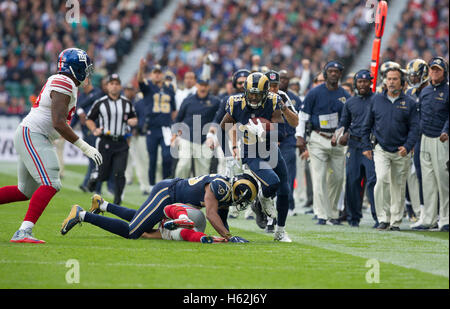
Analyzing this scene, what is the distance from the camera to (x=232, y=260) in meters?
6.85

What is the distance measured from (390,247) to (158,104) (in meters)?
7.65

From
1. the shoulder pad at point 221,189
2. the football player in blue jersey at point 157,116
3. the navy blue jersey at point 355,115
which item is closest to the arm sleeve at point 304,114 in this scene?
the navy blue jersey at point 355,115

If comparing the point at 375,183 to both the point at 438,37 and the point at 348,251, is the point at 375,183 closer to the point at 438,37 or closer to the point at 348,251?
the point at 348,251

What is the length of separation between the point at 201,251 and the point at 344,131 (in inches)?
152

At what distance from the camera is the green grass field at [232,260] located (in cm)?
585

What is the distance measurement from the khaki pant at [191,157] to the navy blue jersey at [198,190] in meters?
5.45

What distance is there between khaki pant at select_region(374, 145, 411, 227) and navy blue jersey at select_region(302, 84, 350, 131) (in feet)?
3.76

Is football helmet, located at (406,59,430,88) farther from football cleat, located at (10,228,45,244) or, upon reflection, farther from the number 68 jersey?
football cleat, located at (10,228,45,244)

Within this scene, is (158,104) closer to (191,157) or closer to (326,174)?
(191,157)

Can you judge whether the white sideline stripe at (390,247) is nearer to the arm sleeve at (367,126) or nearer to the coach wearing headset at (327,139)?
the coach wearing headset at (327,139)

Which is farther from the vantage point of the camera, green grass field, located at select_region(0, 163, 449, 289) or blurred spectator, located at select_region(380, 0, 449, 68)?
blurred spectator, located at select_region(380, 0, 449, 68)

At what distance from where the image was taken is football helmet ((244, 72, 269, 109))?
8.22 m

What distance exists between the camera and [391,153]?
9930mm

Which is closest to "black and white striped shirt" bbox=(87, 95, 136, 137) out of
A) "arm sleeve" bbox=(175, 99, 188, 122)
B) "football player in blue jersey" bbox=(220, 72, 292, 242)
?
"arm sleeve" bbox=(175, 99, 188, 122)
